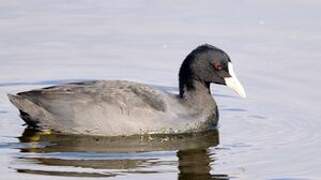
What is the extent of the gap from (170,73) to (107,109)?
1987mm

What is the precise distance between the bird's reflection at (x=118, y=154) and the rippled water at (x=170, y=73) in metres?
0.01

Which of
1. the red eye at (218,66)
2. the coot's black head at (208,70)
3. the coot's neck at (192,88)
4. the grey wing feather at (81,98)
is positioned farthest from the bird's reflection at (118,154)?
the red eye at (218,66)

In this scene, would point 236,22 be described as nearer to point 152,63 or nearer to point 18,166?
point 152,63

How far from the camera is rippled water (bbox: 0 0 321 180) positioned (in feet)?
35.5

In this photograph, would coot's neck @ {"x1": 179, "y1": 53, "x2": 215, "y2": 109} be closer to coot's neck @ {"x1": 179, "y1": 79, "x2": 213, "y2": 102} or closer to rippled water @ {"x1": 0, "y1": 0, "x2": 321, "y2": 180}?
coot's neck @ {"x1": 179, "y1": 79, "x2": 213, "y2": 102}

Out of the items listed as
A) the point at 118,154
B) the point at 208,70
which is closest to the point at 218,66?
the point at 208,70

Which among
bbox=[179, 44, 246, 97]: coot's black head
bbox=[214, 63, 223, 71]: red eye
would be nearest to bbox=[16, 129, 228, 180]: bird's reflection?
bbox=[179, 44, 246, 97]: coot's black head

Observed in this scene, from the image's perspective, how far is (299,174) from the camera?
10.5 metres

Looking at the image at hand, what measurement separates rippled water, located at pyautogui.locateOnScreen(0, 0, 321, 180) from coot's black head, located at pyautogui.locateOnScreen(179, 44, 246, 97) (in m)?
0.46

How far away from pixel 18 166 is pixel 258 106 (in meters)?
3.38

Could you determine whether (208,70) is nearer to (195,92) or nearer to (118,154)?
(195,92)

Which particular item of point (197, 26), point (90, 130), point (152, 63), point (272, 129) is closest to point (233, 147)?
point (272, 129)

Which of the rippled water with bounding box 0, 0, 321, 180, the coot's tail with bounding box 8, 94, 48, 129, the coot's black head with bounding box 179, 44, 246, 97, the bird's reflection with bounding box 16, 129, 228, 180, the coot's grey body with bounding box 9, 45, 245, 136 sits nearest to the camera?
the bird's reflection with bounding box 16, 129, 228, 180

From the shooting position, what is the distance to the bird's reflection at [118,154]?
416 inches
